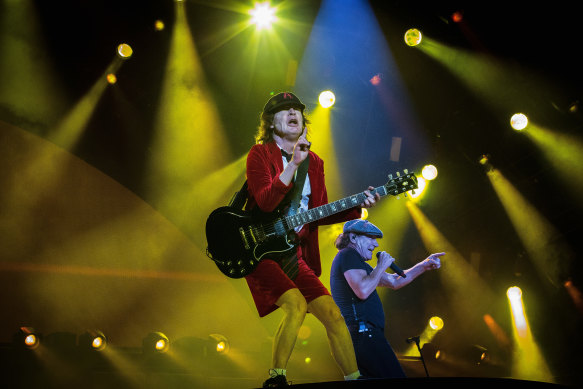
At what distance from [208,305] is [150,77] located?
11.9 feet

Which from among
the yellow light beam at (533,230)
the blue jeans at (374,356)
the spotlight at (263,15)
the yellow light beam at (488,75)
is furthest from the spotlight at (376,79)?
the blue jeans at (374,356)

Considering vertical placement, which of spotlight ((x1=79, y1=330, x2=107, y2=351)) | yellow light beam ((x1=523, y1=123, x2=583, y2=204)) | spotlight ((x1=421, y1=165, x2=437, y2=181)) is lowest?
spotlight ((x1=79, y1=330, x2=107, y2=351))

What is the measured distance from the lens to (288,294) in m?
3.59

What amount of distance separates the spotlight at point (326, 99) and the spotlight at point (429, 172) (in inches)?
78.4

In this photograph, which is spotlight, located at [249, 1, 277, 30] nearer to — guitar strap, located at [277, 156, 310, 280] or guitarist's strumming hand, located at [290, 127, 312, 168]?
guitar strap, located at [277, 156, 310, 280]

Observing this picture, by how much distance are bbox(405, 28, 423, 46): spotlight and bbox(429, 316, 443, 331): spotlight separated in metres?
4.49

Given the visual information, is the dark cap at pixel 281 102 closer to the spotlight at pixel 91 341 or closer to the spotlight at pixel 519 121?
the spotlight at pixel 91 341


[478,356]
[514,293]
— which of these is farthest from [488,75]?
[478,356]

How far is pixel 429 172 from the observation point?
7805 millimetres

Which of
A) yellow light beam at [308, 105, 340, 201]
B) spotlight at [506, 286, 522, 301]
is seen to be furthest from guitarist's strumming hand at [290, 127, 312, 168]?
spotlight at [506, 286, 522, 301]

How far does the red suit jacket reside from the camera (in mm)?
3762

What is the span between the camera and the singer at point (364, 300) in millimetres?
3953

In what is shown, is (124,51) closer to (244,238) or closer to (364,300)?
(244,238)

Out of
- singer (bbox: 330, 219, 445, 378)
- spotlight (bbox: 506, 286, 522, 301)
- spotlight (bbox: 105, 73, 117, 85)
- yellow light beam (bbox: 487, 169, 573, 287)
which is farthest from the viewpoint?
yellow light beam (bbox: 487, 169, 573, 287)
